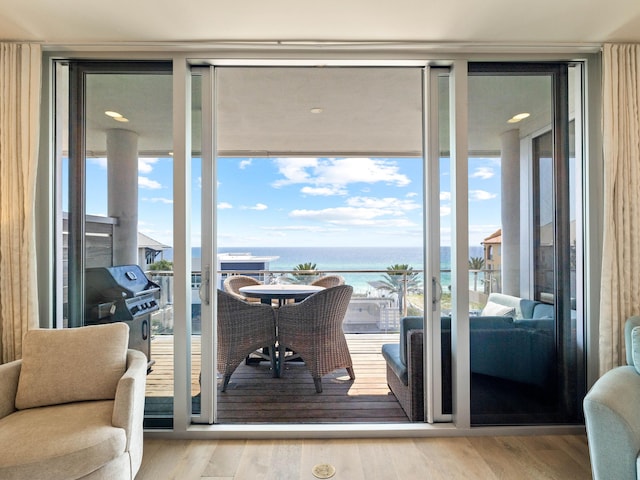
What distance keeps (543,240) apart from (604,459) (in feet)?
4.36

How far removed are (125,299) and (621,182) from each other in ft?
10.7

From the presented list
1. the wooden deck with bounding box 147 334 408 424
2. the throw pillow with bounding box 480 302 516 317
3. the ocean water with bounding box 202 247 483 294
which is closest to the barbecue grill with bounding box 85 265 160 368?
the wooden deck with bounding box 147 334 408 424

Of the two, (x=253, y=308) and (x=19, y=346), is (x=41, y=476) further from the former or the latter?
(x=253, y=308)

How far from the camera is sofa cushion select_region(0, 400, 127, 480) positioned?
4.92 ft

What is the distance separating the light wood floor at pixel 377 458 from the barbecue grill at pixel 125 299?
665 millimetres

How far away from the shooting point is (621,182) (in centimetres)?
230

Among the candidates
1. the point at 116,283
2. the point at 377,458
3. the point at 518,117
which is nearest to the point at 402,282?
the point at 518,117

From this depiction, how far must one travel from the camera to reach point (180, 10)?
6.54ft

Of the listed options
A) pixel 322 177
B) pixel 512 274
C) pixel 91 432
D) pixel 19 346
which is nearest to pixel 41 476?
pixel 91 432

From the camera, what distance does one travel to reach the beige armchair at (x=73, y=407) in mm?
1540

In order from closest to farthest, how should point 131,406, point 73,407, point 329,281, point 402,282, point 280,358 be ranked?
point 131,406
point 73,407
point 280,358
point 329,281
point 402,282

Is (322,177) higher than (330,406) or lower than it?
higher

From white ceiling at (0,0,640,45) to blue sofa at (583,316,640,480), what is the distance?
194 centimetres

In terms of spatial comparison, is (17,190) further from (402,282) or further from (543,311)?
(402,282)
